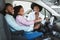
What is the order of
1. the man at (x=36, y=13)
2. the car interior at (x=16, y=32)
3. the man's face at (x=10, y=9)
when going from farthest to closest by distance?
the man at (x=36, y=13), the man's face at (x=10, y=9), the car interior at (x=16, y=32)

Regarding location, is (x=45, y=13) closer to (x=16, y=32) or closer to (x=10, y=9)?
(x=10, y=9)

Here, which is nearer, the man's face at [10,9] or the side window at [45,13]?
the man's face at [10,9]

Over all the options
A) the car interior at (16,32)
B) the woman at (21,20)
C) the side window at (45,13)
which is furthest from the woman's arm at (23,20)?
the side window at (45,13)

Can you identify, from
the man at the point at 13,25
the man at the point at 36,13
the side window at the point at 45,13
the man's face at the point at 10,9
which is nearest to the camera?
the man at the point at 13,25

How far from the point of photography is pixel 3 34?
208 centimetres

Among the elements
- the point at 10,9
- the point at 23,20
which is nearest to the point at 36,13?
the point at 23,20

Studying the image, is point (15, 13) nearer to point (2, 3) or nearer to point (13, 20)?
point (13, 20)

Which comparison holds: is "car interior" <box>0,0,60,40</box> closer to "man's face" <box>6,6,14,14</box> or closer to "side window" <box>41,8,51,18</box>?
"side window" <box>41,8,51,18</box>

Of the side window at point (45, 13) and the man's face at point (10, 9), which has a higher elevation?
the man's face at point (10, 9)

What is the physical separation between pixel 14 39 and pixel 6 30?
18 cm

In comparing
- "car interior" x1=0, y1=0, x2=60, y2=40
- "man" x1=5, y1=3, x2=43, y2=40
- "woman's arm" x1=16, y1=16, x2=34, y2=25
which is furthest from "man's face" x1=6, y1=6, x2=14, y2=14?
"car interior" x1=0, y1=0, x2=60, y2=40

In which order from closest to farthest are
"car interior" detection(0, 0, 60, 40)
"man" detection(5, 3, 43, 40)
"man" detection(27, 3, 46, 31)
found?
"car interior" detection(0, 0, 60, 40) → "man" detection(5, 3, 43, 40) → "man" detection(27, 3, 46, 31)

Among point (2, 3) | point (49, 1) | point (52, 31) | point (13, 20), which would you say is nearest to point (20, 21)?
point (13, 20)

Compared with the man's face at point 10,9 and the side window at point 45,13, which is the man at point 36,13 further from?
the man's face at point 10,9
